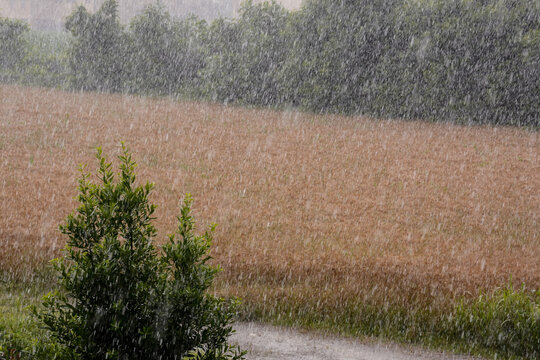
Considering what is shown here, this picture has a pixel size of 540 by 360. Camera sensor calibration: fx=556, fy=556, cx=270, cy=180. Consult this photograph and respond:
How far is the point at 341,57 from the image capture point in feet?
102

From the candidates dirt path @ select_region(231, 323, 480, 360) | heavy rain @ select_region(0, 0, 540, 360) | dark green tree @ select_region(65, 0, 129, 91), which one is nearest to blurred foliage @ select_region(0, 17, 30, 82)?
heavy rain @ select_region(0, 0, 540, 360)

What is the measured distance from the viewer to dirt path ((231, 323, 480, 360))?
6.73 metres

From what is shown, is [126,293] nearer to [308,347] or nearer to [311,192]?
[308,347]

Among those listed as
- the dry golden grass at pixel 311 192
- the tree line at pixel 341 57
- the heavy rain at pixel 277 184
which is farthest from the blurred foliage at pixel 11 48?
the dry golden grass at pixel 311 192

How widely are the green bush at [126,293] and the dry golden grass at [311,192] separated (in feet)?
14.1

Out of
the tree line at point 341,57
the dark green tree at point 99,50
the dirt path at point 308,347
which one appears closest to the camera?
the dirt path at point 308,347

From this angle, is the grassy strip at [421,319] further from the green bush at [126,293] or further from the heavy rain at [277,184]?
the green bush at [126,293]

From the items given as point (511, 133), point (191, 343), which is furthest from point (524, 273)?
point (511, 133)

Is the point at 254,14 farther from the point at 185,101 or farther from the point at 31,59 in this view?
the point at 31,59

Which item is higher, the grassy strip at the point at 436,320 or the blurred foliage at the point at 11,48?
the blurred foliage at the point at 11,48

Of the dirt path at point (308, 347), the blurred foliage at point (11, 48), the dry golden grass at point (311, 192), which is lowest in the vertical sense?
the dirt path at point (308, 347)

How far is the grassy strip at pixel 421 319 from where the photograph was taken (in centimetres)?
759

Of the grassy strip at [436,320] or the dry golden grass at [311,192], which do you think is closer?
the grassy strip at [436,320]

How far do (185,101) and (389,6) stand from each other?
13018mm
